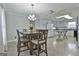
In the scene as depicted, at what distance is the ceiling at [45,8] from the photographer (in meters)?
1.59

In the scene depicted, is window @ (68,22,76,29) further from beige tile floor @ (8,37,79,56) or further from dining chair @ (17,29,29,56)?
dining chair @ (17,29,29,56)

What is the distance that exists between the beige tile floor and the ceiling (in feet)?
1.41

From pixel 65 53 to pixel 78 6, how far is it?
0.78 meters

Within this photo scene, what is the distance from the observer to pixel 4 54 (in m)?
1.64

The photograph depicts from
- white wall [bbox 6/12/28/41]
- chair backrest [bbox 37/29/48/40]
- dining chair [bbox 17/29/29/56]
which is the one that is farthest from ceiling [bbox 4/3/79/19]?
dining chair [bbox 17/29/29/56]

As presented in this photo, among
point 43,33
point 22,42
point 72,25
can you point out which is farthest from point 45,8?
point 22,42

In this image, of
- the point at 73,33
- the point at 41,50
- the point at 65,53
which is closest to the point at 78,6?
the point at 73,33

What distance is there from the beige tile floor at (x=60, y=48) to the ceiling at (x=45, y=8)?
428 mm

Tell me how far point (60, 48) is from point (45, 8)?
697 mm

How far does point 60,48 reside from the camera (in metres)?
1.66

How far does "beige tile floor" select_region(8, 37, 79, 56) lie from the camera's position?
64.1 inches

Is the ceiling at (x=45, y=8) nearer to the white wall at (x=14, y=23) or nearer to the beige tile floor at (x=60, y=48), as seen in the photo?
the white wall at (x=14, y=23)

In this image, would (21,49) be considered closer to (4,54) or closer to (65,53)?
(4,54)

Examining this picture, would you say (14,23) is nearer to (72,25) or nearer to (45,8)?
(45,8)
